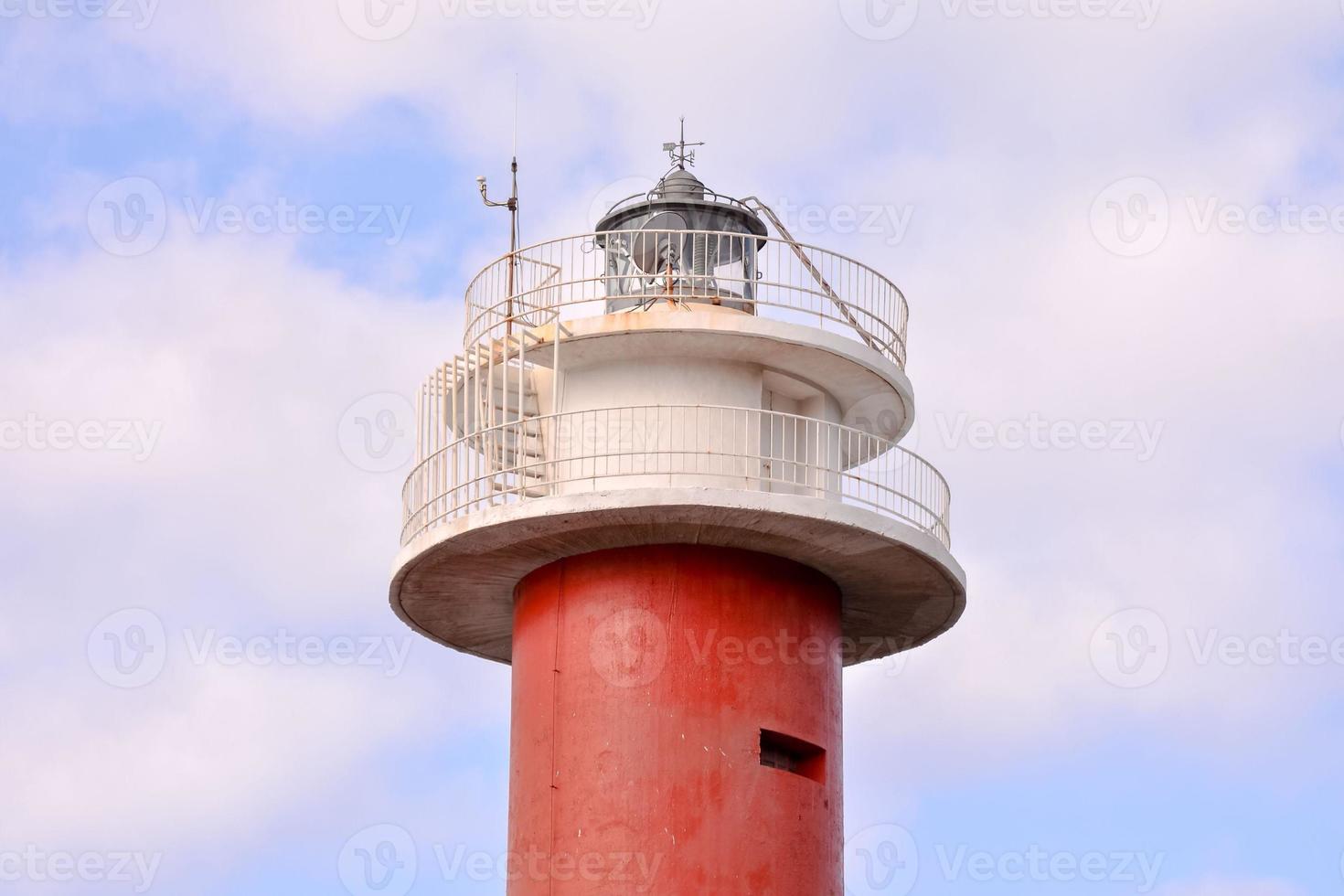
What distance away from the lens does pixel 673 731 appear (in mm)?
25250

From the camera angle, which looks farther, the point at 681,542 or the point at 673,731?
the point at 681,542

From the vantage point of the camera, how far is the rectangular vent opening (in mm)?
25797

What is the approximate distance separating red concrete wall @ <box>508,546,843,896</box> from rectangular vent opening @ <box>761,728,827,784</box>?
3 cm

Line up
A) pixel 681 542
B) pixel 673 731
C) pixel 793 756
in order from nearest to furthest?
pixel 673 731 → pixel 681 542 → pixel 793 756

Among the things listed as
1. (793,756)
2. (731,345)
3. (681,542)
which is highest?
(731,345)

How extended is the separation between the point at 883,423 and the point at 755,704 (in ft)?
13.5

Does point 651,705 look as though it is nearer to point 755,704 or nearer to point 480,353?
point 755,704

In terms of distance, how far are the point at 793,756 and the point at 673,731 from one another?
63.5 inches

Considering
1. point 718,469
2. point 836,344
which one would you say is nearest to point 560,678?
point 718,469

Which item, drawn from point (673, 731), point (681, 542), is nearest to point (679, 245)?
point (681, 542)

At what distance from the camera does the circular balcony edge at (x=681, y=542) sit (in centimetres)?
2488

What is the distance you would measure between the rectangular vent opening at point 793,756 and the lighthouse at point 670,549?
3 cm

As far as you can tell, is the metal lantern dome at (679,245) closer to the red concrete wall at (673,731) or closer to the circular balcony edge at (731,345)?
the circular balcony edge at (731,345)

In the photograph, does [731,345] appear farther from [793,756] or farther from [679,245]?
[793,756]
